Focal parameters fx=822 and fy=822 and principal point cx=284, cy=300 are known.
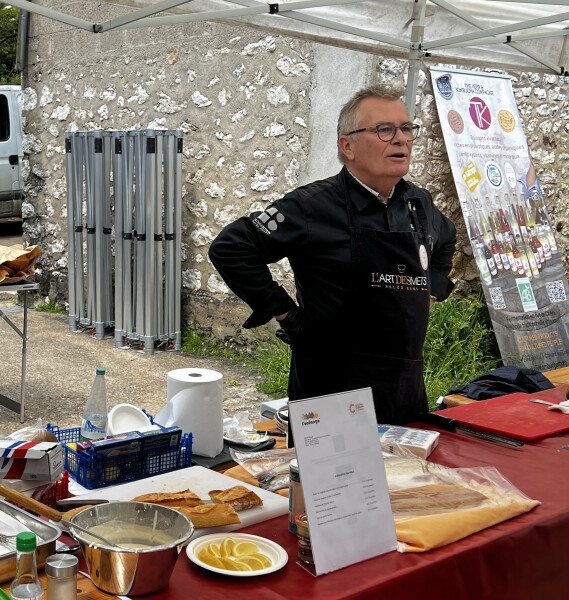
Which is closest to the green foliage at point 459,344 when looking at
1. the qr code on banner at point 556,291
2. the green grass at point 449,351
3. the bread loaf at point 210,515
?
the green grass at point 449,351

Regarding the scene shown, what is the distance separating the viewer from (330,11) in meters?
3.83

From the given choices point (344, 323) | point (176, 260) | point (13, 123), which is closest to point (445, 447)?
point (344, 323)

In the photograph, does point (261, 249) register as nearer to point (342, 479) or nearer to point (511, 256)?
point (342, 479)

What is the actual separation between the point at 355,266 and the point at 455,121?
352cm

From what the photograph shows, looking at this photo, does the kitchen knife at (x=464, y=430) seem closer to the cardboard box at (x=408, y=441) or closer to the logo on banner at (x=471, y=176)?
the cardboard box at (x=408, y=441)

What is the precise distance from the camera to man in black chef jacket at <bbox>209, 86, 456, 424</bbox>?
8.64ft

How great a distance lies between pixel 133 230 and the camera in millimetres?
6844

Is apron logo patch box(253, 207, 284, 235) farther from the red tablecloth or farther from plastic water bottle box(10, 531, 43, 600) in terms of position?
plastic water bottle box(10, 531, 43, 600)

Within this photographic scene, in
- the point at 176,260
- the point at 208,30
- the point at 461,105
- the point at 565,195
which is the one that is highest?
the point at 208,30

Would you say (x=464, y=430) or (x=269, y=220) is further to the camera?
(x=269, y=220)

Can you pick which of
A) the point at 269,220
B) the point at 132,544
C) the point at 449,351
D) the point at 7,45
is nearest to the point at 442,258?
the point at 269,220

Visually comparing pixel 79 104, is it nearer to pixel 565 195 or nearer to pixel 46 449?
pixel 565 195

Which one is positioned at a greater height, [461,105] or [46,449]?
[461,105]

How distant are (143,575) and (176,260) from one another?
18.2 feet
